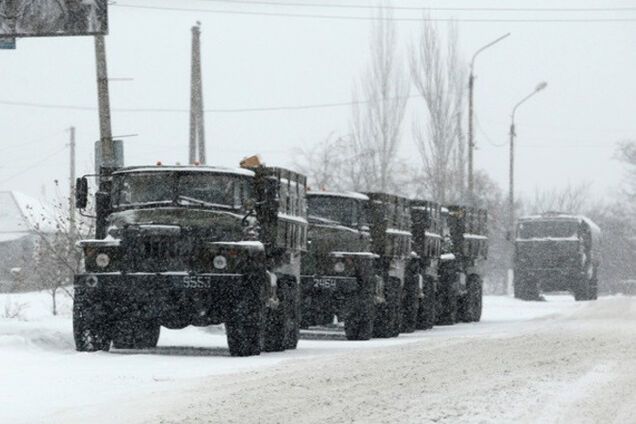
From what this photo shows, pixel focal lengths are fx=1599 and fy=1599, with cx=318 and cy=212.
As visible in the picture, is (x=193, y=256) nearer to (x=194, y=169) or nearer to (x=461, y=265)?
(x=194, y=169)

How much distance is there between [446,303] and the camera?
34.3 meters

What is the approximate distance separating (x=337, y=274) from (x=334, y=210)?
1.47 meters

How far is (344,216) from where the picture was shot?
25.1m

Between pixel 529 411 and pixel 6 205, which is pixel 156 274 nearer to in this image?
pixel 529 411

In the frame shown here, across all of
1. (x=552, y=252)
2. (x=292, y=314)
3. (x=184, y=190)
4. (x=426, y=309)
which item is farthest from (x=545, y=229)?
(x=184, y=190)

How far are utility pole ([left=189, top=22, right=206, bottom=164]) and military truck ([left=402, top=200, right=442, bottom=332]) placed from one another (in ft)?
16.5

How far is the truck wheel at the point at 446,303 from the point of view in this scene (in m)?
34.2

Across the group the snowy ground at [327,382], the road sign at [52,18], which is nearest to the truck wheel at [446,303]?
the road sign at [52,18]

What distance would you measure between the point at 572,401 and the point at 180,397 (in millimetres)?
2917

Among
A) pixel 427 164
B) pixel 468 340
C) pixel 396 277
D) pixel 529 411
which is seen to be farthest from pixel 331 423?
pixel 427 164

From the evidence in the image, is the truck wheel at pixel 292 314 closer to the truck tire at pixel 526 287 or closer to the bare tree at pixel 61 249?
the bare tree at pixel 61 249

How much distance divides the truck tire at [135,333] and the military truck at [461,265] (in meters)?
13.7

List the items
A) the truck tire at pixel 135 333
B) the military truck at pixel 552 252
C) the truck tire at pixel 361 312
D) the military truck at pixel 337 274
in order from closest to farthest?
the truck tire at pixel 135 333, the military truck at pixel 337 274, the truck tire at pixel 361 312, the military truck at pixel 552 252

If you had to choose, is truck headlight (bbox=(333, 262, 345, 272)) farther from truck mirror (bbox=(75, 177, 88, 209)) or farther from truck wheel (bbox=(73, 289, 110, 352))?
truck wheel (bbox=(73, 289, 110, 352))
